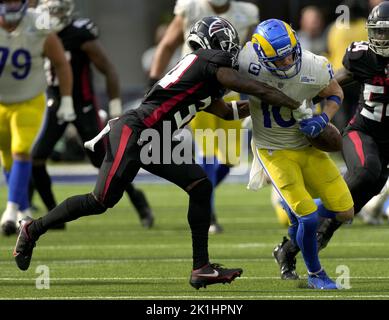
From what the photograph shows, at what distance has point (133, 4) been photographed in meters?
20.9

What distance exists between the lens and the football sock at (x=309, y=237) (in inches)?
248

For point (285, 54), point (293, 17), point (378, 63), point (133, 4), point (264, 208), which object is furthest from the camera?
point (133, 4)

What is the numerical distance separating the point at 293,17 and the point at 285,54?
42.8 feet

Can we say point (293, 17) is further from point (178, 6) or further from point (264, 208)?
point (178, 6)

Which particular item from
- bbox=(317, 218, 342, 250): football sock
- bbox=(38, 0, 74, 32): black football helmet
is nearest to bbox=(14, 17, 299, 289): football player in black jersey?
bbox=(317, 218, 342, 250): football sock

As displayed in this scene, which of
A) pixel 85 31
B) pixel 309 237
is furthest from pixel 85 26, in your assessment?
pixel 309 237

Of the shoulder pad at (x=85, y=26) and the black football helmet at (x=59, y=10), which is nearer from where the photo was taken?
the black football helmet at (x=59, y=10)

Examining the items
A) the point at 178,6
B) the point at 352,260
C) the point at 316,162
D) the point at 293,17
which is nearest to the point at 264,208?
the point at 178,6

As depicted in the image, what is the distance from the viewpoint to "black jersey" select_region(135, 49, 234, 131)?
20.8ft

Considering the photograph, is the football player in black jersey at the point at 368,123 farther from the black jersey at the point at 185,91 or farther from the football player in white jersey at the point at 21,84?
the football player in white jersey at the point at 21,84

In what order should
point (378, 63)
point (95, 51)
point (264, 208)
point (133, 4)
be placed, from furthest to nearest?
point (133, 4) → point (264, 208) → point (95, 51) → point (378, 63)

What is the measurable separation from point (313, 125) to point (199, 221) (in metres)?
0.80

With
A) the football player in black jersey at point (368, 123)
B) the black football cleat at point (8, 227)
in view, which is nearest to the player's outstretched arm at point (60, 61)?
the black football cleat at point (8, 227)

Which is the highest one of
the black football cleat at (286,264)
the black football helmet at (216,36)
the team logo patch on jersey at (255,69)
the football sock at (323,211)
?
the black football helmet at (216,36)
